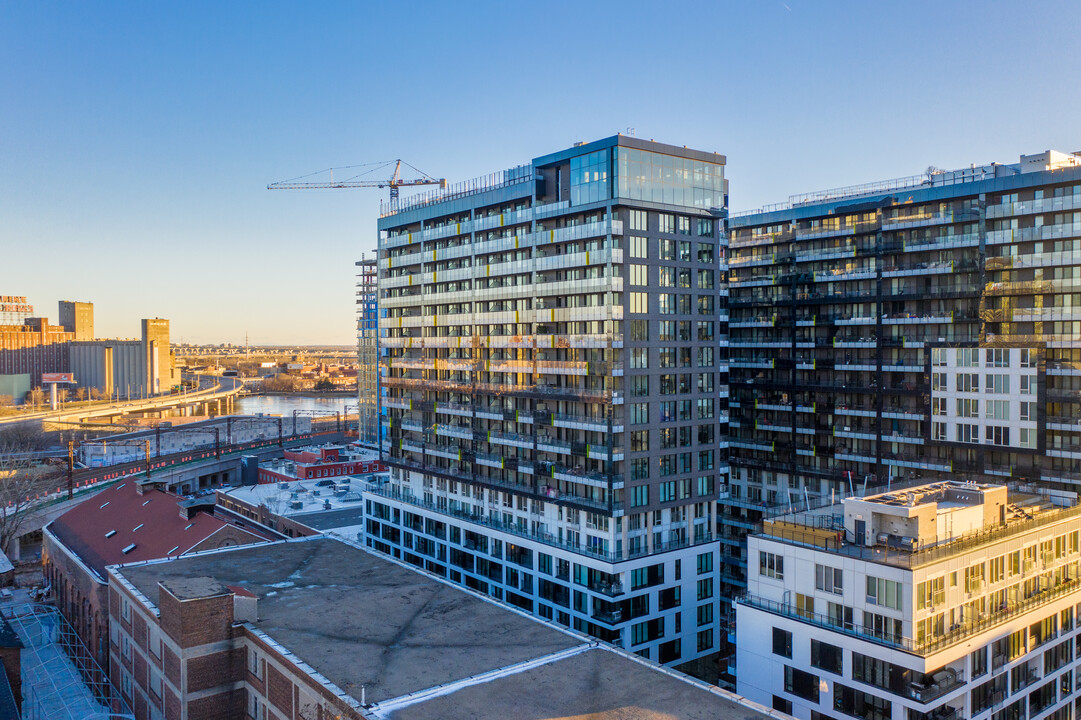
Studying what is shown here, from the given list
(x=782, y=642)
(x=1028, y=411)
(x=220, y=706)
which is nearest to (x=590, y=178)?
(x=782, y=642)

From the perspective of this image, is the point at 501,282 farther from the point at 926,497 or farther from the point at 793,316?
the point at 926,497

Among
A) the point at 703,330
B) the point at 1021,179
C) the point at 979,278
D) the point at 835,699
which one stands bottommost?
the point at 835,699

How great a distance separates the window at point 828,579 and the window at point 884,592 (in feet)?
5.21

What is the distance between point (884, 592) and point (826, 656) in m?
4.59

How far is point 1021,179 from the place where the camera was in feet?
189

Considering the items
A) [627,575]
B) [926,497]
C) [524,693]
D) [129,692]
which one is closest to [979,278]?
[926,497]

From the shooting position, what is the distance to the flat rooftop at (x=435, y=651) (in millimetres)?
31562

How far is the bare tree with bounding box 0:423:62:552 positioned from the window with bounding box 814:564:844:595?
8767 cm

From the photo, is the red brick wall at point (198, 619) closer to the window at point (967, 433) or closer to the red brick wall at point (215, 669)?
the red brick wall at point (215, 669)

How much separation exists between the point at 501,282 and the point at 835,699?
1583 inches

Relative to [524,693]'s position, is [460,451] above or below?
above

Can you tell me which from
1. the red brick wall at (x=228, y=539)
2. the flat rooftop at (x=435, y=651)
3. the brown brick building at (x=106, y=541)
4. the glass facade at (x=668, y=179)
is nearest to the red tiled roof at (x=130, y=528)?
the brown brick building at (x=106, y=541)

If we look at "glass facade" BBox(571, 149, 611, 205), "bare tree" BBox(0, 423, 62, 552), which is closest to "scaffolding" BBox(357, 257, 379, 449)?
"bare tree" BBox(0, 423, 62, 552)

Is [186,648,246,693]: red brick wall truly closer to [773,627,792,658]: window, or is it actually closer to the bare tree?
[773,627,792,658]: window
